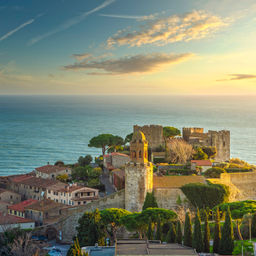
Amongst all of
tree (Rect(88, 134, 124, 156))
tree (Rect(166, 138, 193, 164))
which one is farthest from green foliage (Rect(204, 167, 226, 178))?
tree (Rect(88, 134, 124, 156))

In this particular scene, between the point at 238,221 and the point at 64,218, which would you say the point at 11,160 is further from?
the point at 238,221

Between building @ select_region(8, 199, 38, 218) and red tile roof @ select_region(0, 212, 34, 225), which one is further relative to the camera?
building @ select_region(8, 199, 38, 218)

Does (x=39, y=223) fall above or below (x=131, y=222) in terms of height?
below

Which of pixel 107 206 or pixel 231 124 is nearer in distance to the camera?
pixel 107 206

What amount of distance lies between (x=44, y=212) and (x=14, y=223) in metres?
3.01

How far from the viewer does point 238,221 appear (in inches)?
873

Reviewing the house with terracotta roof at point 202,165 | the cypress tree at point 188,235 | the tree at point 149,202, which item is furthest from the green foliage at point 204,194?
the cypress tree at point 188,235

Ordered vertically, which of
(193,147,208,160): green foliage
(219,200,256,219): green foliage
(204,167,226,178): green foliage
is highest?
(193,147,208,160): green foliage

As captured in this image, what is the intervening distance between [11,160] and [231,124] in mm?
79216

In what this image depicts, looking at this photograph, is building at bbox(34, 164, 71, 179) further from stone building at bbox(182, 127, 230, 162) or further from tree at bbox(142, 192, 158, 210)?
tree at bbox(142, 192, 158, 210)

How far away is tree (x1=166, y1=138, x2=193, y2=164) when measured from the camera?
1512 inches

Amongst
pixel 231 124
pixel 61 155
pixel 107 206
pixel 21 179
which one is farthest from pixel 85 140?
pixel 107 206

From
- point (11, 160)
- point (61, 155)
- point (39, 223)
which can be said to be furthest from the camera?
point (61, 155)

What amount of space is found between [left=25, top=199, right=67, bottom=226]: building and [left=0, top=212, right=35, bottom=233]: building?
136cm
